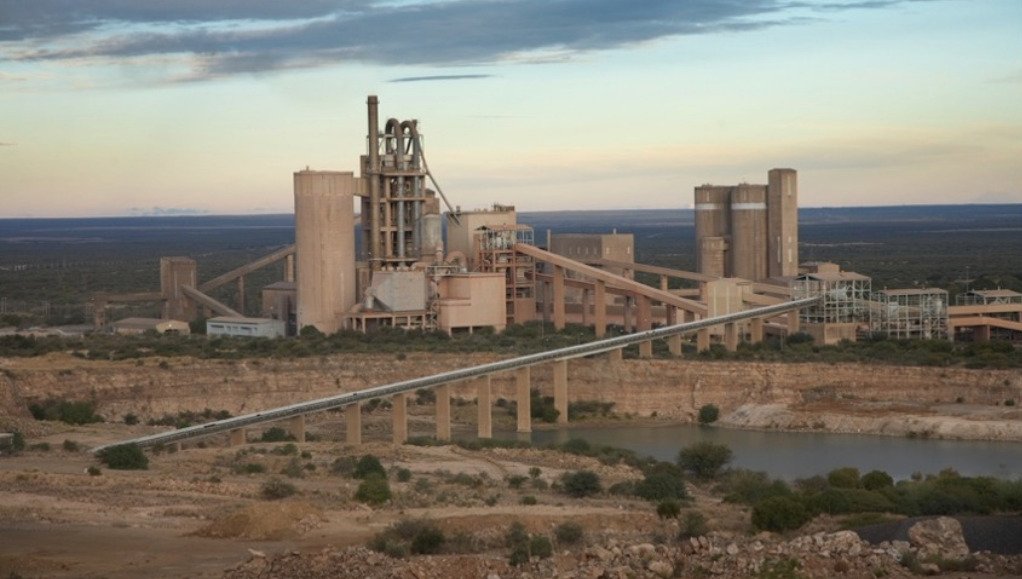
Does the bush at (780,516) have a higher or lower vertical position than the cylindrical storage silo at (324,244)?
lower

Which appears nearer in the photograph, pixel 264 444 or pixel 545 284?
pixel 264 444

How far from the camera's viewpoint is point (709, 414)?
70.9m

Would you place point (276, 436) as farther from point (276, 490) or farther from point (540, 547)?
point (540, 547)

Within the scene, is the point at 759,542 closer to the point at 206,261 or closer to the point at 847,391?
the point at 847,391

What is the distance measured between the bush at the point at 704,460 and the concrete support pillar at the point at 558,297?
107 ft

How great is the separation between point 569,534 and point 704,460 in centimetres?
1663

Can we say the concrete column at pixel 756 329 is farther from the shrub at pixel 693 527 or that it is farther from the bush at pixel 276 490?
the shrub at pixel 693 527

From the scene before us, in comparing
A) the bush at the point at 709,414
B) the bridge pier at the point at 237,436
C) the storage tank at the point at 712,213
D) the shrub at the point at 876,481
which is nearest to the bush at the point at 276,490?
the shrub at the point at 876,481

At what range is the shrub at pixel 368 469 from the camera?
4556cm

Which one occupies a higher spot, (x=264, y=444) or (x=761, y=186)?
(x=761, y=186)

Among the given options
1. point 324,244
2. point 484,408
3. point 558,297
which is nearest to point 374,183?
point 324,244

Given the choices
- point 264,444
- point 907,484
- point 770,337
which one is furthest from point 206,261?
point 907,484

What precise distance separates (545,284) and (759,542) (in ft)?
183

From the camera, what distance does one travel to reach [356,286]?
84688 mm
